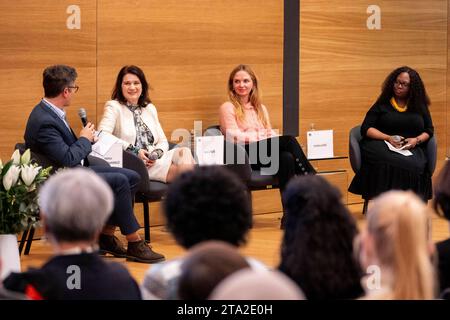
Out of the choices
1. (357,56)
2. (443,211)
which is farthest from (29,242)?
(357,56)

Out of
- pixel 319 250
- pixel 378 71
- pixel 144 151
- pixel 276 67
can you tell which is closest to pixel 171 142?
pixel 144 151

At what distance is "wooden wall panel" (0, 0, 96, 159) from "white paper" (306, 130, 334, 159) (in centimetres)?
264

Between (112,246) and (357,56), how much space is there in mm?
4238

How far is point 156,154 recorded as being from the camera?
7684mm

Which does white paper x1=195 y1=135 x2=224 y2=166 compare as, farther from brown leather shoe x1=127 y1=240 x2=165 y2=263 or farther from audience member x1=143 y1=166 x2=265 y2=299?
audience member x1=143 y1=166 x2=265 y2=299

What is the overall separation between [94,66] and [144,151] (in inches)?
36.2

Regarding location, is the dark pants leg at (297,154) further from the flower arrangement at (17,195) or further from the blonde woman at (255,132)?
the flower arrangement at (17,195)

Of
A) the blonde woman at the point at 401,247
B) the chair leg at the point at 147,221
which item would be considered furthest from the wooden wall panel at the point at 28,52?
the blonde woman at the point at 401,247

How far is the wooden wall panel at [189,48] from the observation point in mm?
8133

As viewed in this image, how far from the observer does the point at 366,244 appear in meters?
2.58

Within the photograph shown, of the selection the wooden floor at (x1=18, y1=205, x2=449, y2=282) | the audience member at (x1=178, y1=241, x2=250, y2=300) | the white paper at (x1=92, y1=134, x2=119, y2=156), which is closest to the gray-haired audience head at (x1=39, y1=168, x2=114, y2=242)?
the audience member at (x1=178, y1=241, x2=250, y2=300)

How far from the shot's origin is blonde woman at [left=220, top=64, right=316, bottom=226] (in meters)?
8.31

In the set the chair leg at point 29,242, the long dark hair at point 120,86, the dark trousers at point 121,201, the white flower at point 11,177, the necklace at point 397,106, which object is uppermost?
the long dark hair at point 120,86

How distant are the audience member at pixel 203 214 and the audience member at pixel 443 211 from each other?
2.73 ft
